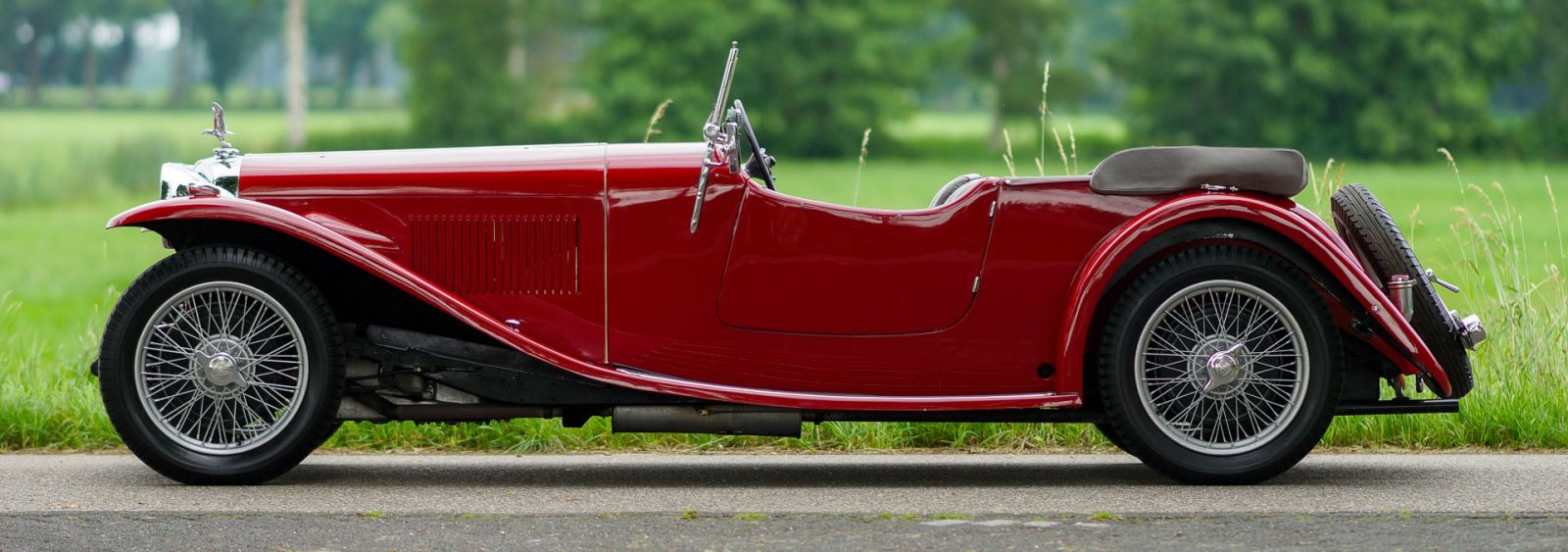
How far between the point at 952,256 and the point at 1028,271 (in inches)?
9.0

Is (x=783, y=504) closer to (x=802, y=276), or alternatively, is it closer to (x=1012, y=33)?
(x=802, y=276)

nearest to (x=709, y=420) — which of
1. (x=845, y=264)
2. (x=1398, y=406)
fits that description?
(x=845, y=264)

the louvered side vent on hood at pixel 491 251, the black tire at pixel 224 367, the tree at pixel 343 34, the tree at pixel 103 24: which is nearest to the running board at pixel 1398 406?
→ the louvered side vent on hood at pixel 491 251

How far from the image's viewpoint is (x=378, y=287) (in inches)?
214

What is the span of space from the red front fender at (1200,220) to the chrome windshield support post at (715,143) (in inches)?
43.2

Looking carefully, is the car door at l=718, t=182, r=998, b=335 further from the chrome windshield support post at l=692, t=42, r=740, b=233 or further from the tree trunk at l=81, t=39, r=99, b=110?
the tree trunk at l=81, t=39, r=99, b=110

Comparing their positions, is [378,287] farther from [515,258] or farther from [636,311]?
[636,311]

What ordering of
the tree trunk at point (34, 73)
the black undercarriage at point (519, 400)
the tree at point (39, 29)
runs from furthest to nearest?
the tree trunk at point (34, 73), the tree at point (39, 29), the black undercarriage at point (519, 400)

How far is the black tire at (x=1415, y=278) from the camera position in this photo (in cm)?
532

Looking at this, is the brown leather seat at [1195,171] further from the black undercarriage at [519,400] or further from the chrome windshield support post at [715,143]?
the chrome windshield support post at [715,143]

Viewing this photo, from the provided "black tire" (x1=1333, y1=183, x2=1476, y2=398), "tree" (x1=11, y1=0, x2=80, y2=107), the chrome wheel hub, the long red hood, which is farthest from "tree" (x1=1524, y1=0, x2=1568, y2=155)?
the long red hood

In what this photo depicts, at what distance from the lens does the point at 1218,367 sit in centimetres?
514

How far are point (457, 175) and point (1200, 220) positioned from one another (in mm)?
2201

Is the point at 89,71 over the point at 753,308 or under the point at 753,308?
over
